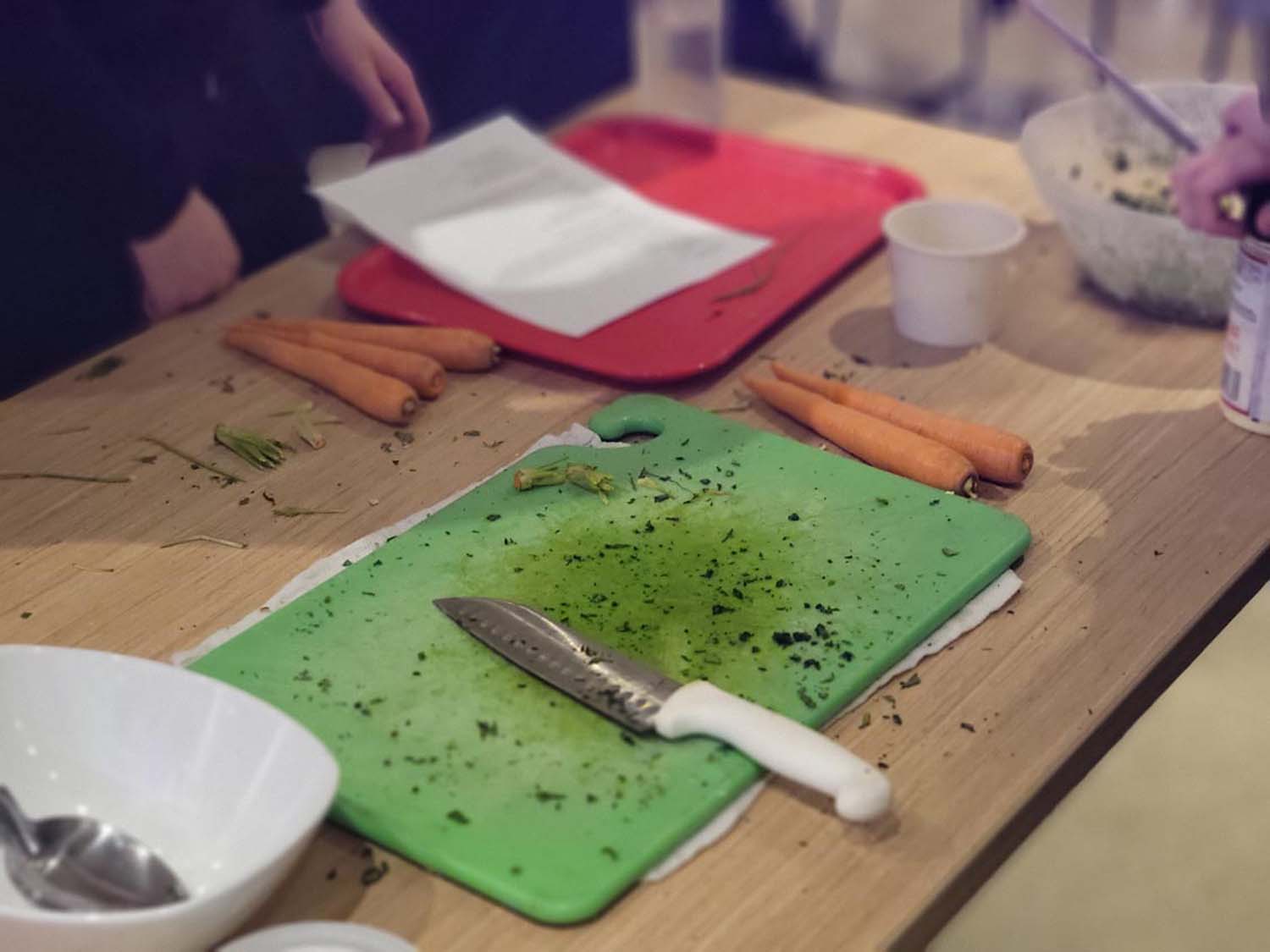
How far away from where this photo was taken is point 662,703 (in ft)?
2.83

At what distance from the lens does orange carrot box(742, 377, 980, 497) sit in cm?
110

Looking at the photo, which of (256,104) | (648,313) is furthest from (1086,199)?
(256,104)

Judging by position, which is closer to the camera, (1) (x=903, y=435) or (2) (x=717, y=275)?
(1) (x=903, y=435)

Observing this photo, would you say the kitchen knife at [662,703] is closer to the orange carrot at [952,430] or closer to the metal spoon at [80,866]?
the metal spoon at [80,866]

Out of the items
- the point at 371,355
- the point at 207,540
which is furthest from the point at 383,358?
the point at 207,540

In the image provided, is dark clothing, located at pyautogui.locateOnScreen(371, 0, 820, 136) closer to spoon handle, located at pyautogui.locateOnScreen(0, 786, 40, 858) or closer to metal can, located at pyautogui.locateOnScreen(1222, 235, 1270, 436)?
metal can, located at pyautogui.locateOnScreen(1222, 235, 1270, 436)

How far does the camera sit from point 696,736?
861 millimetres

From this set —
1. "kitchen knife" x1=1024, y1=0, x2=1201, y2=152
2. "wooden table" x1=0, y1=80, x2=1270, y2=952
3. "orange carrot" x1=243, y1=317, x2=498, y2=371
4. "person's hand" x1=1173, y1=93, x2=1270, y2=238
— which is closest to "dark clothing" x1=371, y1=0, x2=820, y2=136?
"wooden table" x1=0, y1=80, x2=1270, y2=952

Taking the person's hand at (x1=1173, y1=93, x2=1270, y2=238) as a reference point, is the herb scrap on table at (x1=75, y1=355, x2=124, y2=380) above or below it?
below

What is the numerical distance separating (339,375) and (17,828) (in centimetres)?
57

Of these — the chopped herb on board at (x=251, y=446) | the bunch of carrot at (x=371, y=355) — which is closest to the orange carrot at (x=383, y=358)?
the bunch of carrot at (x=371, y=355)

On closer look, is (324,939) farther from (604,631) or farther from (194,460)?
(194,460)

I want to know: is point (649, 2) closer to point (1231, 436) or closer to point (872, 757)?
point (1231, 436)

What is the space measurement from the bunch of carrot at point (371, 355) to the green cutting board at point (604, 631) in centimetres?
15
